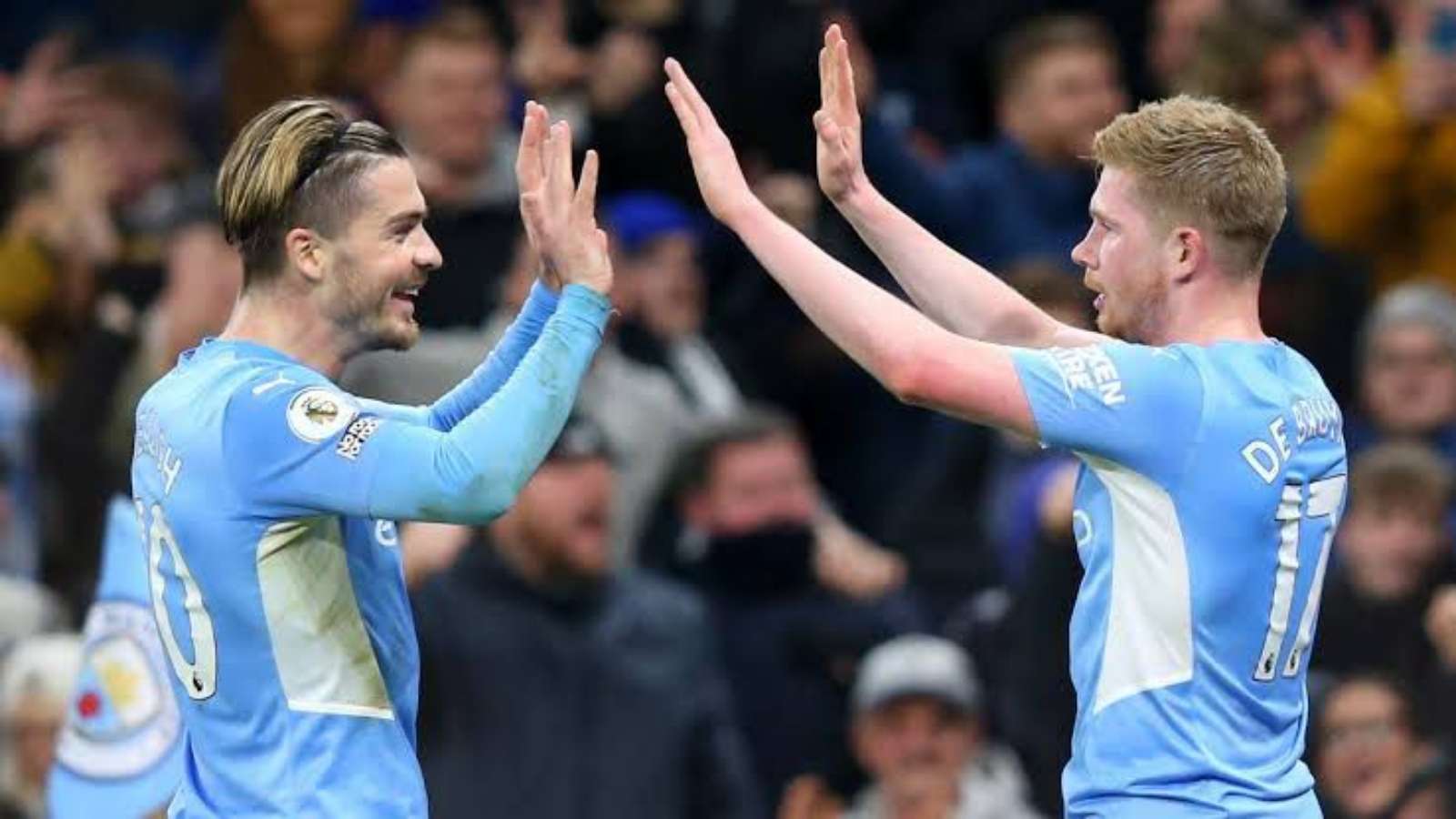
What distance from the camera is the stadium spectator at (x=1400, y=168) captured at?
37.0 feet

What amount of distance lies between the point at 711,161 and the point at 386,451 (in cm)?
89

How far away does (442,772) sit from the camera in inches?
369

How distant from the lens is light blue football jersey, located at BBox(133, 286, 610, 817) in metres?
5.90

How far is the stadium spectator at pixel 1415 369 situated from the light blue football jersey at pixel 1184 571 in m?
4.66

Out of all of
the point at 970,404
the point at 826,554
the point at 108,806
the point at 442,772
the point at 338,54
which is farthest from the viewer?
the point at 338,54

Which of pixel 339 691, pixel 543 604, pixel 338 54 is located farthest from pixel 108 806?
pixel 338 54

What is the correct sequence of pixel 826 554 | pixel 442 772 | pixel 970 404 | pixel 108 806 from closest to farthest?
pixel 970 404 → pixel 108 806 → pixel 442 772 → pixel 826 554

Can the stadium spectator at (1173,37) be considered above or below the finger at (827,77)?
above

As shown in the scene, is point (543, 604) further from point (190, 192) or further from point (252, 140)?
point (252, 140)

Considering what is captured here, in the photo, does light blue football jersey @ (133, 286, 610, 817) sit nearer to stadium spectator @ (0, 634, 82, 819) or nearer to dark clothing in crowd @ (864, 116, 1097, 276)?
stadium spectator @ (0, 634, 82, 819)

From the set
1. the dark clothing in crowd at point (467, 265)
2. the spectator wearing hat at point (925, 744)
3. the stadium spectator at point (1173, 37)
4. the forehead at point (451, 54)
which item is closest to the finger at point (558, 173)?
the spectator wearing hat at point (925, 744)

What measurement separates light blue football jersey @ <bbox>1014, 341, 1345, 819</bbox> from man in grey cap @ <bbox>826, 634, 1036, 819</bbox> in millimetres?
3582

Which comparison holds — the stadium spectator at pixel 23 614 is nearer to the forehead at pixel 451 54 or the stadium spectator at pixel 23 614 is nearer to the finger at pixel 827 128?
the forehead at pixel 451 54

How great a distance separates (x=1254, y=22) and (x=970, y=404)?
5.92 metres
